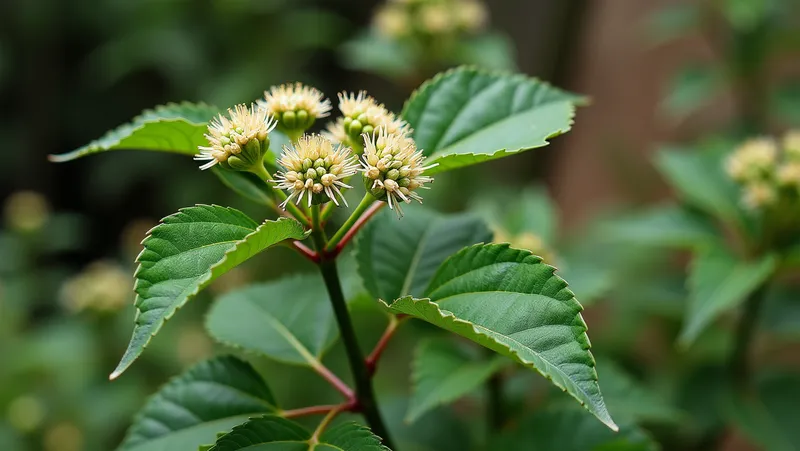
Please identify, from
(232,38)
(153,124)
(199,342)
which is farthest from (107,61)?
(153,124)

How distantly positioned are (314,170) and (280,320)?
0.27 metres

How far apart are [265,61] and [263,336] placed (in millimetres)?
1683

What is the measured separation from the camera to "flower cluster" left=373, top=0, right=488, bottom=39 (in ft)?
4.68

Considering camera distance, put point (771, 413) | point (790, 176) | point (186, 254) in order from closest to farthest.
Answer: point (186, 254) < point (790, 176) < point (771, 413)

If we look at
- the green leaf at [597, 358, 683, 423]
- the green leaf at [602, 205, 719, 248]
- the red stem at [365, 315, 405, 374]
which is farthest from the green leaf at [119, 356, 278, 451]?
the green leaf at [602, 205, 719, 248]

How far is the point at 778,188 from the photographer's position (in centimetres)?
101

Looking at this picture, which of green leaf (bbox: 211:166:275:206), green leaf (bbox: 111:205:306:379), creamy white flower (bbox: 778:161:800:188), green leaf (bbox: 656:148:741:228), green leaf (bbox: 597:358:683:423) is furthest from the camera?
green leaf (bbox: 656:148:741:228)

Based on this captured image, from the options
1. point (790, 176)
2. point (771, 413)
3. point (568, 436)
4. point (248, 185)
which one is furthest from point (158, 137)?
point (771, 413)

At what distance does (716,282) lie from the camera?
0.95 metres

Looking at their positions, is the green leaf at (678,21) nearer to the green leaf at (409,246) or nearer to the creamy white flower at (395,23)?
the creamy white flower at (395,23)

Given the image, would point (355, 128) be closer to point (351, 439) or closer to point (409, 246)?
point (409, 246)

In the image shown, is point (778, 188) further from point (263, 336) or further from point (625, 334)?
point (263, 336)

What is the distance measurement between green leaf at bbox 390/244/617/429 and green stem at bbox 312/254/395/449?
0.07m

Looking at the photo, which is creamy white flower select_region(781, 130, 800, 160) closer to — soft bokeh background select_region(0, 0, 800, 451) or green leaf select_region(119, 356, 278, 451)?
soft bokeh background select_region(0, 0, 800, 451)
